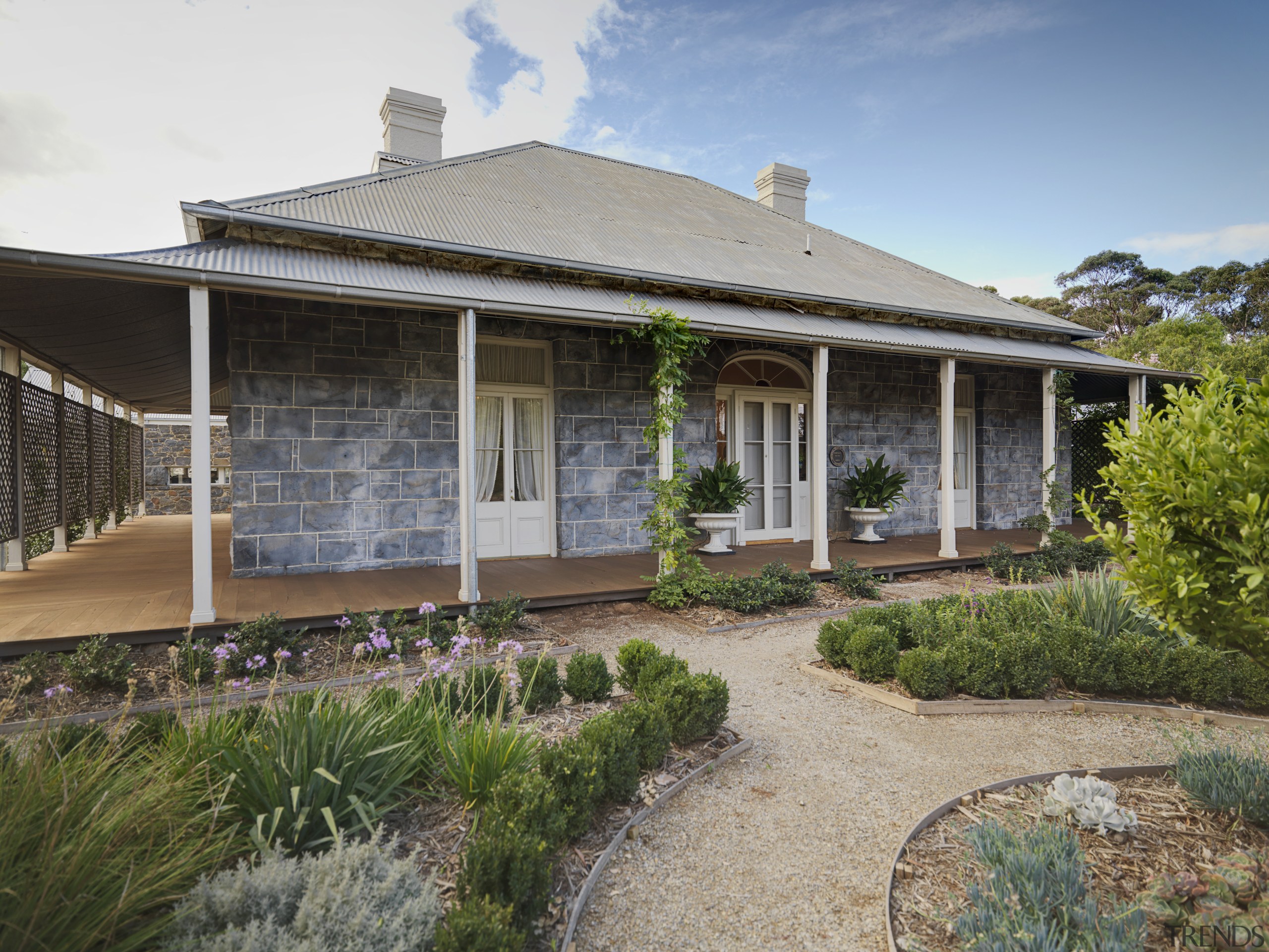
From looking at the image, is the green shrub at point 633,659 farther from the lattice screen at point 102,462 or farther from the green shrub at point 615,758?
the lattice screen at point 102,462

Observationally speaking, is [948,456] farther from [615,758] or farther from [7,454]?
[7,454]

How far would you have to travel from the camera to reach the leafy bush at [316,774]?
2.04 metres

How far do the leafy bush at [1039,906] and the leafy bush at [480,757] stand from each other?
1.49 metres

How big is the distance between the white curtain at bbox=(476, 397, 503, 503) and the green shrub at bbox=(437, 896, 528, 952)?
627 cm

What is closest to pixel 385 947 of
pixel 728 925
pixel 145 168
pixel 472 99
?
pixel 728 925

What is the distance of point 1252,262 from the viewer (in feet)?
90.6

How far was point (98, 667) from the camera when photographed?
3.92 m

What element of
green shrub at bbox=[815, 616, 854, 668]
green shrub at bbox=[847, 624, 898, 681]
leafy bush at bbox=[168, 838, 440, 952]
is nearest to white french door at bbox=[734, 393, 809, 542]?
green shrub at bbox=[815, 616, 854, 668]

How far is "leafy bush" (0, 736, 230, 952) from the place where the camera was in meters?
1.47

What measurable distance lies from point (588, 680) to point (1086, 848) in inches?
88.9

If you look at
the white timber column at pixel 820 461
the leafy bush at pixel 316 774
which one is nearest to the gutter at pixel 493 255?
the white timber column at pixel 820 461

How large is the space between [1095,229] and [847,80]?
26605mm

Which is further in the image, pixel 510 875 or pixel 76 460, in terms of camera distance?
pixel 76 460

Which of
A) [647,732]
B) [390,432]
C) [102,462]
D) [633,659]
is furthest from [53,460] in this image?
[647,732]
